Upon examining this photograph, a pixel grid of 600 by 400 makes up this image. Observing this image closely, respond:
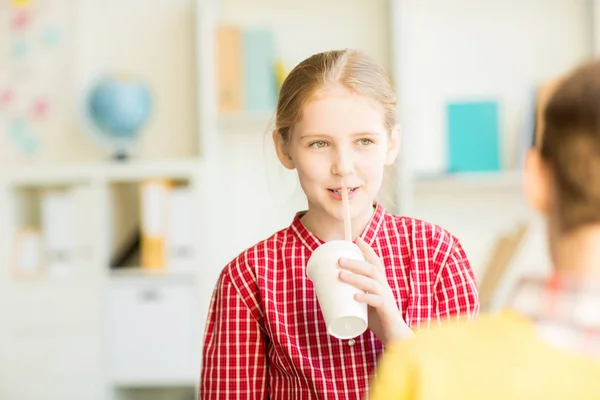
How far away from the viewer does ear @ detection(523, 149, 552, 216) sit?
73 centimetres

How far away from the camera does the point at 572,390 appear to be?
668 mm

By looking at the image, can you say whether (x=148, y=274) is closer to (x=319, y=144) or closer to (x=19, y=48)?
(x=19, y=48)

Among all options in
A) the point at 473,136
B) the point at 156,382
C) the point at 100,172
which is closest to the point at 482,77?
the point at 473,136

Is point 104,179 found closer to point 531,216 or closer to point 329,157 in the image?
point 531,216

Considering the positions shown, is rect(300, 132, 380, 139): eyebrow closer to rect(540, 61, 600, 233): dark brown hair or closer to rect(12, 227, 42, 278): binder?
rect(540, 61, 600, 233): dark brown hair

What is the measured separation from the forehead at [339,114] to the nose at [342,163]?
→ 0.03 metres

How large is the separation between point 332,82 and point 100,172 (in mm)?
2335

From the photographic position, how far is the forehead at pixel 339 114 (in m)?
1.35

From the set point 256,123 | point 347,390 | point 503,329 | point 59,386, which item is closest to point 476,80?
point 256,123

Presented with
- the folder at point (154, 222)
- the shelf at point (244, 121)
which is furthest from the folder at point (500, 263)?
the folder at point (154, 222)

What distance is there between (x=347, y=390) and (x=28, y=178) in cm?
265

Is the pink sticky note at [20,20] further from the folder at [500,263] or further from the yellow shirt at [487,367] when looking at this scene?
the yellow shirt at [487,367]

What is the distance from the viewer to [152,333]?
347 centimetres

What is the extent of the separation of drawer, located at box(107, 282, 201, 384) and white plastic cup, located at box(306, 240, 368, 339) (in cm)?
234
